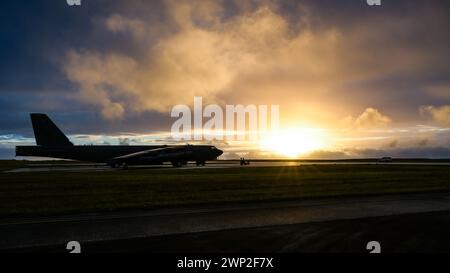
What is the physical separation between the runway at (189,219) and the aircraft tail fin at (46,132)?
168 feet

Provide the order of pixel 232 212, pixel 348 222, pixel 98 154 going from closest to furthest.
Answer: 1. pixel 348 222
2. pixel 232 212
3. pixel 98 154

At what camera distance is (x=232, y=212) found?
16922 mm

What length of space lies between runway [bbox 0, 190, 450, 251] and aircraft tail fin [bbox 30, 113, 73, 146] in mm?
51107

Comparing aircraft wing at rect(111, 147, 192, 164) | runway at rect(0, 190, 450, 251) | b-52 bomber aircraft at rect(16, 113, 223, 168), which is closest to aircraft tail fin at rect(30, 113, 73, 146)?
b-52 bomber aircraft at rect(16, 113, 223, 168)

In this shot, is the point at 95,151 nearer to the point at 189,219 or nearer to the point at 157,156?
the point at 157,156

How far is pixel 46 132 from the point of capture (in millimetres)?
62438

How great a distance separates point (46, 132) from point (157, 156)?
1965 centimetres

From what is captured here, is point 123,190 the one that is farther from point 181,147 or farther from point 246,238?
point 181,147

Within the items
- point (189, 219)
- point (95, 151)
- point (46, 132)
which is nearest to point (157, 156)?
point (95, 151)

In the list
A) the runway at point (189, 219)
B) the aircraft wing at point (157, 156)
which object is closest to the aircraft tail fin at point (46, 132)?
the aircraft wing at point (157, 156)

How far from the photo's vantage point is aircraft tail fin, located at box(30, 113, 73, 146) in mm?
62062

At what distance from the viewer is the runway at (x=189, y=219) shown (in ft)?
39.9
